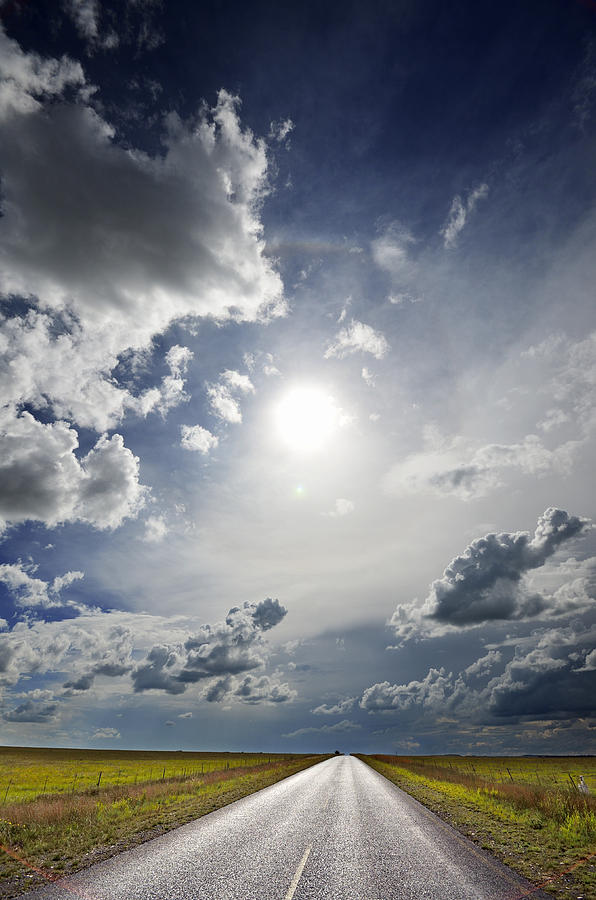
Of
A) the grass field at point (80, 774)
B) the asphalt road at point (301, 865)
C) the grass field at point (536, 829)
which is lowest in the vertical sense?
the grass field at point (80, 774)

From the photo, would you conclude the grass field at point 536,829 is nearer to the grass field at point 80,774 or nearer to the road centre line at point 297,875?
the road centre line at point 297,875

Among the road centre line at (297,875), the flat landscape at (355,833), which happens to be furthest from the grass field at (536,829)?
the road centre line at (297,875)

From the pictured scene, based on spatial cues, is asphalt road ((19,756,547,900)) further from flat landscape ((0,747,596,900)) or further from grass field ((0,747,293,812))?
grass field ((0,747,293,812))

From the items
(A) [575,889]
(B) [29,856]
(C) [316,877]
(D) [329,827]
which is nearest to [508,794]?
(D) [329,827]

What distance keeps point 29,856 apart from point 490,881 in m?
9.71

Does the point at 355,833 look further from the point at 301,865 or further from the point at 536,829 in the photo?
the point at 536,829

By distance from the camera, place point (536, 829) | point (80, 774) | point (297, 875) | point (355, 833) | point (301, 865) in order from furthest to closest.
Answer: point (80, 774), point (536, 829), point (355, 833), point (301, 865), point (297, 875)

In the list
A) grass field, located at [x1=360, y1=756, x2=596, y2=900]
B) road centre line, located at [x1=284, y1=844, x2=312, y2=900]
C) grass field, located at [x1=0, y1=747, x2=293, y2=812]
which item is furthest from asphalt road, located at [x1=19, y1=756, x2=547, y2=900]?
grass field, located at [x1=0, y1=747, x2=293, y2=812]

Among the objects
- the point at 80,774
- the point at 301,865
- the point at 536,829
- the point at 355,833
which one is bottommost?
the point at 80,774

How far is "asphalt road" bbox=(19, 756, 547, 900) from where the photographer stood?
737 centimetres

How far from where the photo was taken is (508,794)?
18344mm

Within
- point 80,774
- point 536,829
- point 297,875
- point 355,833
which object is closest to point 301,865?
point 297,875

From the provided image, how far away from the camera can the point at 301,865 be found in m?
8.84

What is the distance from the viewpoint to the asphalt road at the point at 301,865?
24.2 ft
